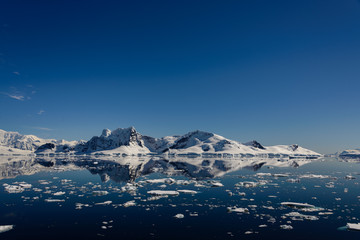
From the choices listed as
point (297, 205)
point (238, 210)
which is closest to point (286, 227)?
point (238, 210)

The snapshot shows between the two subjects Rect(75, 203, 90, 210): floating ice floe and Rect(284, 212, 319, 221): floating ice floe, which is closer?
Rect(284, 212, 319, 221): floating ice floe

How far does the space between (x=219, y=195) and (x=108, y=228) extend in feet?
46.4

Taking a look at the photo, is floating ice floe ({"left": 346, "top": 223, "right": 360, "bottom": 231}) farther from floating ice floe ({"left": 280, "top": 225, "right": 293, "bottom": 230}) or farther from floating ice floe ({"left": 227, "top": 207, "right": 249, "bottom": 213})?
floating ice floe ({"left": 227, "top": 207, "right": 249, "bottom": 213})

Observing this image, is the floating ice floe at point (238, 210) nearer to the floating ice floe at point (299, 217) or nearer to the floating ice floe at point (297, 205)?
the floating ice floe at point (299, 217)

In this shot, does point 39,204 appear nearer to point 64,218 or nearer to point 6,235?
point 64,218

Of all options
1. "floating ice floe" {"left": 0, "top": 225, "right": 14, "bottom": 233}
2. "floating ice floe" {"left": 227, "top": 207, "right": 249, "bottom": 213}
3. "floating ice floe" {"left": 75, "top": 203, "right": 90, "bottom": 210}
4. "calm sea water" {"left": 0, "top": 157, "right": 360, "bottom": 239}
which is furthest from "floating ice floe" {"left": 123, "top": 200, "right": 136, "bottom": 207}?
"floating ice floe" {"left": 227, "top": 207, "right": 249, "bottom": 213}

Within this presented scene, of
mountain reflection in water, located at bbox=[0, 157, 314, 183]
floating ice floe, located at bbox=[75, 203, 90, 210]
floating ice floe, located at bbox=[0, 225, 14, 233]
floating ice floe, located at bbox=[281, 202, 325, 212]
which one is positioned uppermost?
mountain reflection in water, located at bbox=[0, 157, 314, 183]

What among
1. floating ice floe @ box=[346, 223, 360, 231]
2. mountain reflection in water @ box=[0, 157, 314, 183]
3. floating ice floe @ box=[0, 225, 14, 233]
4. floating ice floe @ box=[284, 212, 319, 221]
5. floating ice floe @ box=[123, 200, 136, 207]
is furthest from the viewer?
mountain reflection in water @ box=[0, 157, 314, 183]

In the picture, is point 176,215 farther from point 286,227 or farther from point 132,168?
point 132,168

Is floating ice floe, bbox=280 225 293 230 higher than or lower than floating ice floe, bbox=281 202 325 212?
lower

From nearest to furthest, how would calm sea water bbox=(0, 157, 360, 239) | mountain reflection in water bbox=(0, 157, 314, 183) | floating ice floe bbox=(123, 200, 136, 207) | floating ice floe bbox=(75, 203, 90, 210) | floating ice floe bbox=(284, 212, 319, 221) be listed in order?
1. calm sea water bbox=(0, 157, 360, 239)
2. floating ice floe bbox=(284, 212, 319, 221)
3. floating ice floe bbox=(75, 203, 90, 210)
4. floating ice floe bbox=(123, 200, 136, 207)
5. mountain reflection in water bbox=(0, 157, 314, 183)

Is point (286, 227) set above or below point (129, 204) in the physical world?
below

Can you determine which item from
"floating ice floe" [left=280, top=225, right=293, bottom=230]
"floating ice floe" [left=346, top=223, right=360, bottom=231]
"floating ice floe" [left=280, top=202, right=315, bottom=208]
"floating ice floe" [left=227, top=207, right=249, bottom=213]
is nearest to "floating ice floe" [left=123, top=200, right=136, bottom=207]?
"floating ice floe" [left=227, top=207, right=249, bottom=213]

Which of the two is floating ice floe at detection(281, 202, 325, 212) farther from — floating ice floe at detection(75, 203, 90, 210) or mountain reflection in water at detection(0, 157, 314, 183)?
mountain reflection in water at detection(0, 157, 314, 183)
